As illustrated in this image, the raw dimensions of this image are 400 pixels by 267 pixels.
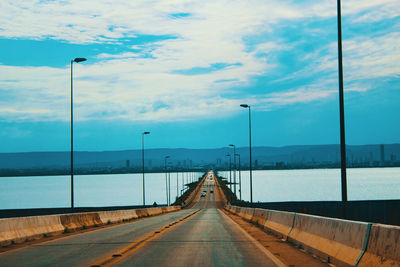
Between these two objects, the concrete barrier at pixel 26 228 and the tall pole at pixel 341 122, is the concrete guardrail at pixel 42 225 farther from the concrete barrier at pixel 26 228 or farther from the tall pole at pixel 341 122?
the tall pole at pixel 341 122

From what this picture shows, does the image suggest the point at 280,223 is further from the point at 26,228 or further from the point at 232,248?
the point at 26,228

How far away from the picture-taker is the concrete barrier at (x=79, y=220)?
76.9ft

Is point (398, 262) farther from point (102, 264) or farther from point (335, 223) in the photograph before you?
point (102, 264)

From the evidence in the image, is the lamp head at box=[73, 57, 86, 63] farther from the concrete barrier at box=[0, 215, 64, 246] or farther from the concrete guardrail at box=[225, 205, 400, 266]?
the concrete guardrail at box=[225, 205, 400, 266]

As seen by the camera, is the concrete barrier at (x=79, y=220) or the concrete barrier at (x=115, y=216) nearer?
the concrete barrier at (x=79, y=220)

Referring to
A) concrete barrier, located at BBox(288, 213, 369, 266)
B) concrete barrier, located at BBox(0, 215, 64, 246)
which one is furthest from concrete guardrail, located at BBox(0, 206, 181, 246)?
concrete barrier, located at BBox(288, 213, 369, 266)

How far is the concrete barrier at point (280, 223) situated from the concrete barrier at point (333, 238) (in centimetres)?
202

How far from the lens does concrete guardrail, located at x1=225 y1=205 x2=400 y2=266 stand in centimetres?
787

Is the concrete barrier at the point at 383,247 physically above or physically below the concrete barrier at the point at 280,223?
above

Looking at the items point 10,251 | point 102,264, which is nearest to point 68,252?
point 10,251

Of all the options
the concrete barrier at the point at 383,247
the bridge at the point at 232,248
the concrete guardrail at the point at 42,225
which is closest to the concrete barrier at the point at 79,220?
the concrete guardrail at the point at 42,225

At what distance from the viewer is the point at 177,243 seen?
52.6 feet

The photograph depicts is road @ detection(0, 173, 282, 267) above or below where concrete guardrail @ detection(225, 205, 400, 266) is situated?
below

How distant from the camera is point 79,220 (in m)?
25.9
